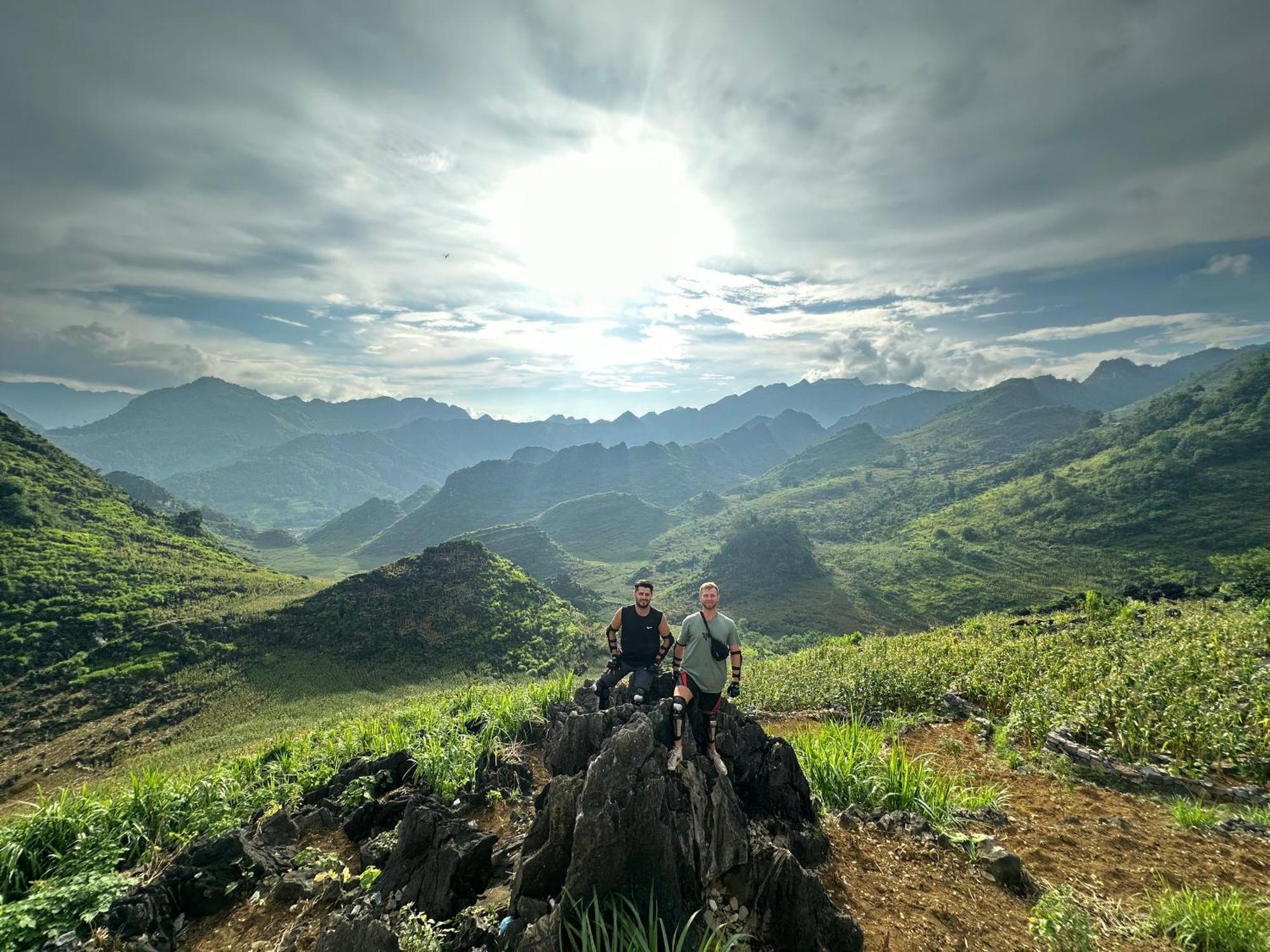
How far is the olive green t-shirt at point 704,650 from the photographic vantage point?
8211 millimetres

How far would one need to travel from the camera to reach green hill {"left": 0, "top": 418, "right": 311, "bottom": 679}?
44.5 m

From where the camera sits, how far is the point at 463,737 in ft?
33.2

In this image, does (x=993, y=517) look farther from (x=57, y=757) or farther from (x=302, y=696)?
(x=57, y=757)

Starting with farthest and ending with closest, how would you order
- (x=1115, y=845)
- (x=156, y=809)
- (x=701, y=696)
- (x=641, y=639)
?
(x=641, y=639), (x=701, y=696), (x=156, y=809), (x=1115, y=845)

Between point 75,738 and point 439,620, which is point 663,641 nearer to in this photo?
point 75,738

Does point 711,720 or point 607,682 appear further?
point 607,682

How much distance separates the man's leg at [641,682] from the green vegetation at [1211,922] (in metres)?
6.81

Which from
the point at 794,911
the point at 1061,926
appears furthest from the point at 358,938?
the point at 1061,926

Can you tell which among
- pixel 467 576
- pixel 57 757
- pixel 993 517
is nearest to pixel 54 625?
pixel 57 757

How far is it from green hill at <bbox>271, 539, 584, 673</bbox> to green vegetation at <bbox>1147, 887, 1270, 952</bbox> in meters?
54.9

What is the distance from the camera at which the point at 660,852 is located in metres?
5.11

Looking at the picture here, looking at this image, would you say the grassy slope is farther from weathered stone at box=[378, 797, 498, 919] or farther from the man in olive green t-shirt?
weathered stone at box=[378, 797, 498, 919]

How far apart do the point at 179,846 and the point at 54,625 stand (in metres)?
62.6

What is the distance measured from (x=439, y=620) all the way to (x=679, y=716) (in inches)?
2326
